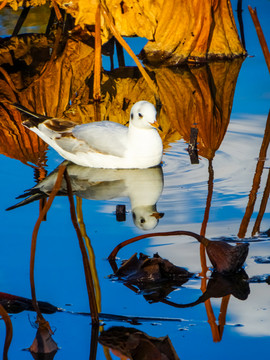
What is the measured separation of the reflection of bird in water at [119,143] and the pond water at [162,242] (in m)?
0.08

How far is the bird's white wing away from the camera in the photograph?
16.5 ft

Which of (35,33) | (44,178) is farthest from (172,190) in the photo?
(35,33)

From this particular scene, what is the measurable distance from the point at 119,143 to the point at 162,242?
4.64 ft

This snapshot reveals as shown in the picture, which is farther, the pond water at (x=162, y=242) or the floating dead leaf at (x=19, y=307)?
the floating dead leaf at (x=19, y=307)

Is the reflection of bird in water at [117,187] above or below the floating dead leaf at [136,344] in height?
below

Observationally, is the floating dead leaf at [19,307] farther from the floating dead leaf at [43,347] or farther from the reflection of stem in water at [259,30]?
the reflection of stem in water at [259,30]

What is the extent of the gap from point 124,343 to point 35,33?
7.53 meters

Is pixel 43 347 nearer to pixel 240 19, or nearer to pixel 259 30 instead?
pixel 259 30

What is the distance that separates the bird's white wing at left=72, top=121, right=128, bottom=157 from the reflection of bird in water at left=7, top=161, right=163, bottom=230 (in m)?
0.18

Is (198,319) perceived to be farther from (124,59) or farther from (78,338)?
(124,59)

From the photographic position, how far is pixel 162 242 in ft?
12.4

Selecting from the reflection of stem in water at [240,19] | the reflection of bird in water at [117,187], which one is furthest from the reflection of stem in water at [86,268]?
the reflection of stem in water at [240,19]

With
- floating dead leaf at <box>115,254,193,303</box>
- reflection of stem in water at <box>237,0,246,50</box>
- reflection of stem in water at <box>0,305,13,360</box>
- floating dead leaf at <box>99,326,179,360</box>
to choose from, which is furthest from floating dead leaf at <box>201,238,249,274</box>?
reflection of stem in water at <box>237,0,246,50</box>

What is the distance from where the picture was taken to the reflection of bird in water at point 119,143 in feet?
16.5
